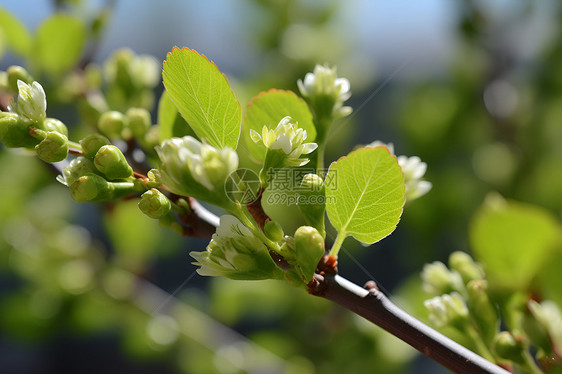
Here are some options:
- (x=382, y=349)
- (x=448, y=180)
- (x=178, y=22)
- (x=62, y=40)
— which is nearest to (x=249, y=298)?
(x=382, y=349)

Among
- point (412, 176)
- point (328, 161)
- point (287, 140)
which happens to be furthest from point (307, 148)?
point (328, 161)

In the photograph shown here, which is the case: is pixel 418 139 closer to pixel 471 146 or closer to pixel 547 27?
pixel 471 146

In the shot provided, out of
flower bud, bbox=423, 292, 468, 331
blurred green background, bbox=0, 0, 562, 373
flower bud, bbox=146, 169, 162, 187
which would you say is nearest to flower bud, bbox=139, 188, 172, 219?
flower bud, bbox=146, 169, 162, 187

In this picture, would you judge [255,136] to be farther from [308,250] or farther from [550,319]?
[550,319]

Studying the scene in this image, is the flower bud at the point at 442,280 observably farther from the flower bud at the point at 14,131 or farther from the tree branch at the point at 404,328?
the flower bud at the point at 14,131

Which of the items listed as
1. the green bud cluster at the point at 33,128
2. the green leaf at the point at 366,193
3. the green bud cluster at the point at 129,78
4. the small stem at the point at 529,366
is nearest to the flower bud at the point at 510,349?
the small stem at the point at 529,366
